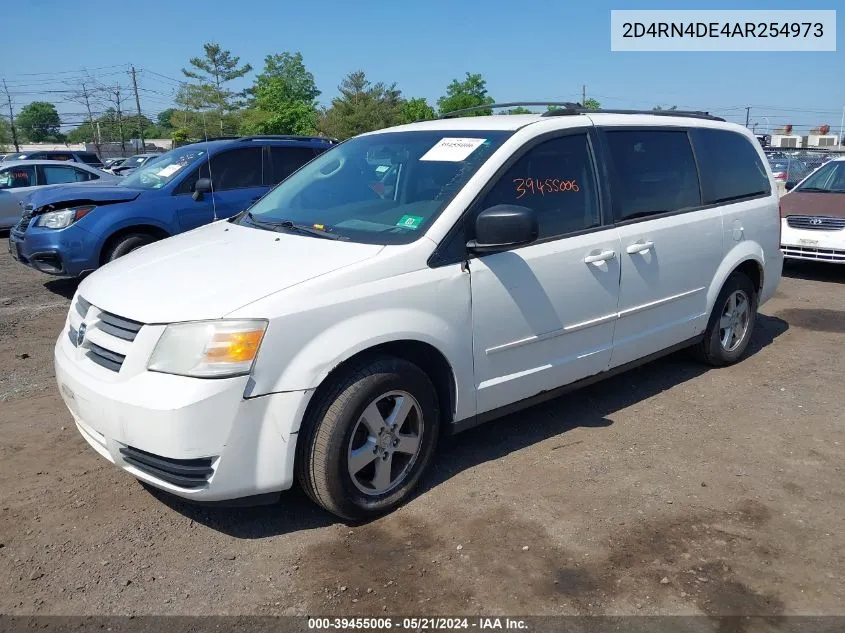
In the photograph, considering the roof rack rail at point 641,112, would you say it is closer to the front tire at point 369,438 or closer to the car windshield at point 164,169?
the front tire at point 369,438

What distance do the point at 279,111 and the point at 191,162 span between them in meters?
60.1

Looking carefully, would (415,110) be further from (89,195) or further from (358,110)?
(89,195)

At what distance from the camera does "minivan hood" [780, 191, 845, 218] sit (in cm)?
914

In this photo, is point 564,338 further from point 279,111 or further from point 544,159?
point 279,111

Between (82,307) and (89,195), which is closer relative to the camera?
(82,307)

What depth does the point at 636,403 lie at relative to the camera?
4.94 meters

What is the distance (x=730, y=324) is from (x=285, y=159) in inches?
219

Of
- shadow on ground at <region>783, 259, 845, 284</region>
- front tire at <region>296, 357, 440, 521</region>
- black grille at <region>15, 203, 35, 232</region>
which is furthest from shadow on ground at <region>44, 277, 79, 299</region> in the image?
shadow on ground at <region>783, 259, 845, 284</region>

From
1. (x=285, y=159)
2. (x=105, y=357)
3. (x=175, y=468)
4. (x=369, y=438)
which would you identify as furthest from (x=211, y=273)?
(x=285, y=159)

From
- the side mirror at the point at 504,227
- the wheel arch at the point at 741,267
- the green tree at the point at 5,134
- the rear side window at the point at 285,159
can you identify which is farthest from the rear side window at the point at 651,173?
the green tree at the point at 5,134

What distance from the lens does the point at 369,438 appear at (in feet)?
11.0

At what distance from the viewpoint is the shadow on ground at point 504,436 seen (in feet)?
11.3

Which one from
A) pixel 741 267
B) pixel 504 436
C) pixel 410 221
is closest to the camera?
pixel 410 221

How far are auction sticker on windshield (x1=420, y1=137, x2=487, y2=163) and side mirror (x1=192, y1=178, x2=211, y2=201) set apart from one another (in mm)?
3975
